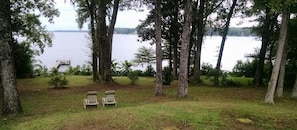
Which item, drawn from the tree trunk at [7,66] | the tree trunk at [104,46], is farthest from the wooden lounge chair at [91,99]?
the tree trunk at [104,46]

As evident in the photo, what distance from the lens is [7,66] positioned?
9.09 meters

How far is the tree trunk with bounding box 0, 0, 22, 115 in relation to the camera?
8914 mm

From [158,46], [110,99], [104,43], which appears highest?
[104,43]

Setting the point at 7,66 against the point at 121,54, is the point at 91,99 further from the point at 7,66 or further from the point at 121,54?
the point at 121,54

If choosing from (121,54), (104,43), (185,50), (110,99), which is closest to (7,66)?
(110,99)

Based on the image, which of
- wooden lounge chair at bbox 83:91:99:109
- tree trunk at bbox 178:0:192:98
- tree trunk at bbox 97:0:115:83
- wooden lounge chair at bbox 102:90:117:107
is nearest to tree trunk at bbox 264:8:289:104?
tree trunk at bbox 178:0:192:98

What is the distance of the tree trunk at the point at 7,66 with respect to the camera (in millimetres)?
8914

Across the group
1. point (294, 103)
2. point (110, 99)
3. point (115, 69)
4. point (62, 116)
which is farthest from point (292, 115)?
point (115, 69)

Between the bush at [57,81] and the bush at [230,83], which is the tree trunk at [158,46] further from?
the bush at [230,83]

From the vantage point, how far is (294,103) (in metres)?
12.1

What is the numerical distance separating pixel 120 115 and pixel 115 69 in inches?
736

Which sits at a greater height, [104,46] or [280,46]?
[104,46]

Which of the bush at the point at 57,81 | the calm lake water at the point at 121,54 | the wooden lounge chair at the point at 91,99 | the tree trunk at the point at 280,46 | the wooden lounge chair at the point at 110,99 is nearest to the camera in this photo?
the wooden lounge chair at the point at 91,99

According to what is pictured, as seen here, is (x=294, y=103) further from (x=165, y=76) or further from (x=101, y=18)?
(x=101, y=18)
